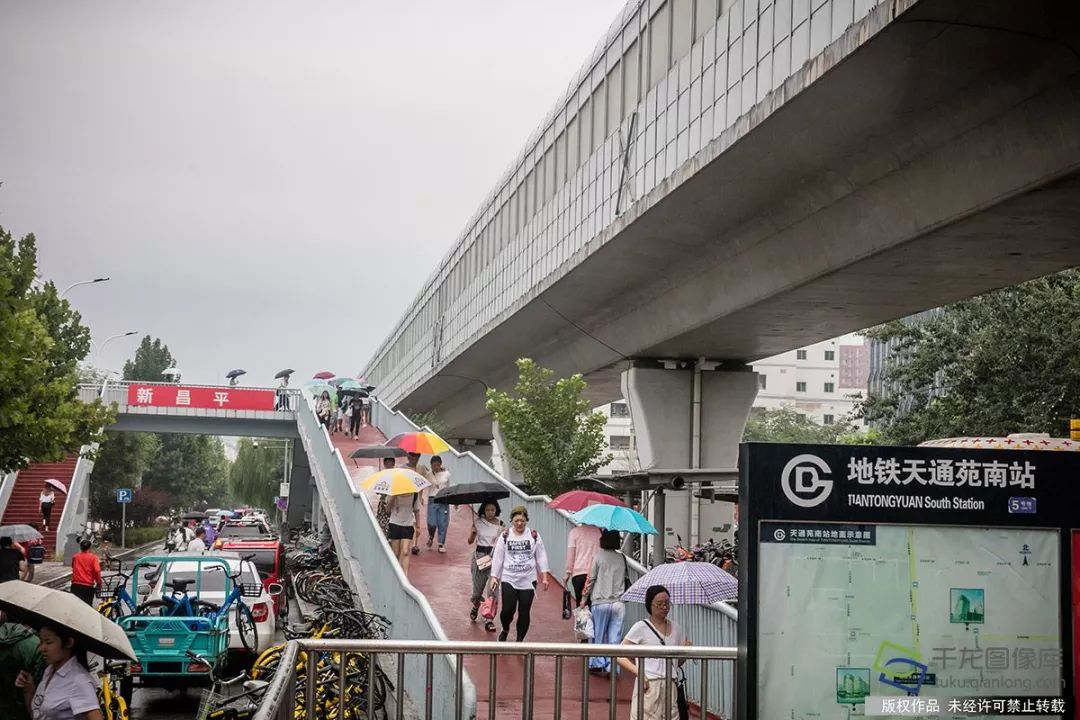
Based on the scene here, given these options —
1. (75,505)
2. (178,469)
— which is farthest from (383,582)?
(178,469)

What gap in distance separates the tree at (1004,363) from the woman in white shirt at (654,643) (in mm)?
25728

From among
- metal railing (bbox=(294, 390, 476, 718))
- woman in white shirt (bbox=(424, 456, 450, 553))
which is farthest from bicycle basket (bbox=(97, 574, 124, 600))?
woman in white shirt (bbox=(424, 456, 450, 553))

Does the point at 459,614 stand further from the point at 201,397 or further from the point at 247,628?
the point at 201,397

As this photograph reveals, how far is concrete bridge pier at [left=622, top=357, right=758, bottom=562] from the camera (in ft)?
113

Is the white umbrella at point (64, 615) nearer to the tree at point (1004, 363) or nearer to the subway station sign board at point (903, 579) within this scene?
the subway station sign board at point (903, 579)

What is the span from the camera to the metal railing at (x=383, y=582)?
9.73m

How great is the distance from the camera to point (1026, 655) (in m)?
7.79

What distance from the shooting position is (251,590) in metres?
19.0

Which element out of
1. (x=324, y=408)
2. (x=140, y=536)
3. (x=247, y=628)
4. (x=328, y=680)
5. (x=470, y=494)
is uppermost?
(x=324, y=408)

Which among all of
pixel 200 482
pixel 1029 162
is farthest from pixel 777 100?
pixel 200 482

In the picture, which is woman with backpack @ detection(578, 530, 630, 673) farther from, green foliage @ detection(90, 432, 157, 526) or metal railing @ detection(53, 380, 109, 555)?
green foliage @ detection(90, 432, 157, 526)

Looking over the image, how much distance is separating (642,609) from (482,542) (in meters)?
3.20

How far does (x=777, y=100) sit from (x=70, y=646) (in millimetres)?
12660

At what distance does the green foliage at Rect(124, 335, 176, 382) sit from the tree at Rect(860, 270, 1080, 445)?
80.6m
